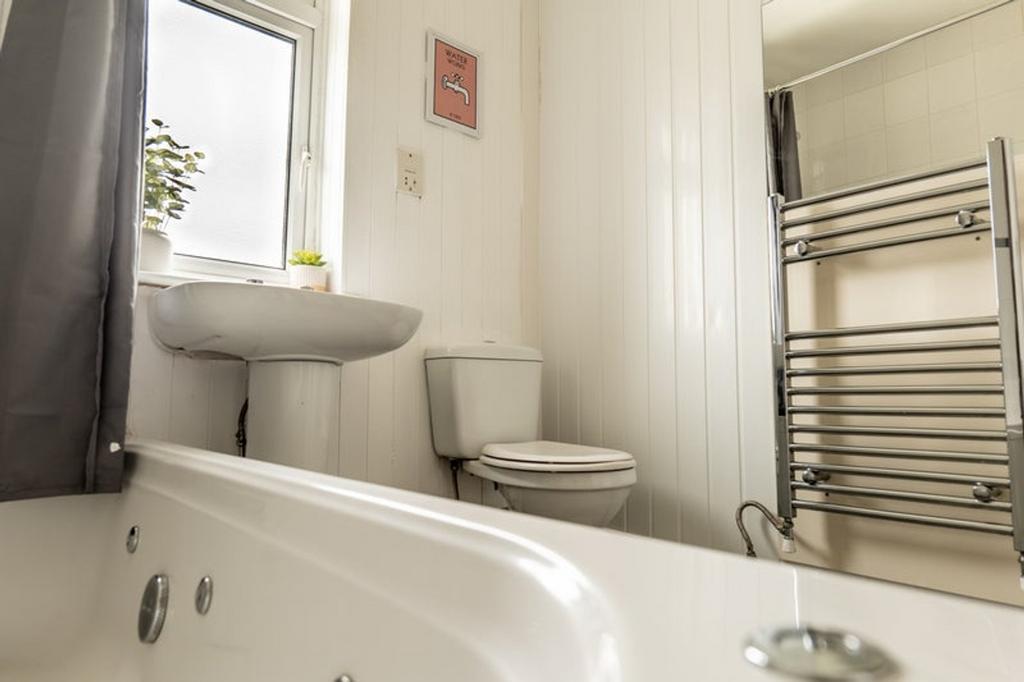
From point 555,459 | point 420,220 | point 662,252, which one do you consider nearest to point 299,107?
point 420,220

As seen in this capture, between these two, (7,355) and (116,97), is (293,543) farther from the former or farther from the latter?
(116,97)

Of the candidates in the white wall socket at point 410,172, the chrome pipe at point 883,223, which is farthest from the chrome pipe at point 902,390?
the white wall socket at point 410,172

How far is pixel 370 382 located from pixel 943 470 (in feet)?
4.63

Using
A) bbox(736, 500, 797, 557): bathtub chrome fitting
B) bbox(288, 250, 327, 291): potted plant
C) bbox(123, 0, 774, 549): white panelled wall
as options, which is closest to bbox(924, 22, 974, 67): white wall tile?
bbox(123, 0, 774, 549): white panelled wall

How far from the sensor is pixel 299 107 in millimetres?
1896

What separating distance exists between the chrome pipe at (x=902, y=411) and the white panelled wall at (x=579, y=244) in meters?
0.13

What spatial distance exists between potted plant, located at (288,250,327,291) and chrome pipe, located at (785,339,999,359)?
48.9 inches

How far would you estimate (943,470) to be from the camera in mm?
1317

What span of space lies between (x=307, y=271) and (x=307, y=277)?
17 millimetres

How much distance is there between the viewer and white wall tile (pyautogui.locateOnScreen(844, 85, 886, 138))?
1.49 metres

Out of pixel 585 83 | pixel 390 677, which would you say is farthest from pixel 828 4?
pixel 390 677

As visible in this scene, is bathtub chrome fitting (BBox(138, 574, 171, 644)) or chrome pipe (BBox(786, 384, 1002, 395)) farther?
chrome pipe (BBox(786, 384, 1002, 395))

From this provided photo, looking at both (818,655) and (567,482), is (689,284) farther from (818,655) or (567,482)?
(818,655)

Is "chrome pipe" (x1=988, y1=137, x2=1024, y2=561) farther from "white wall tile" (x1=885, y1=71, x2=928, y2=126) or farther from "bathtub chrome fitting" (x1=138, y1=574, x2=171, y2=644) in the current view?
"bathtub chrome fitting" (x1=138, y1=574, x2=171, y2=644)
